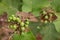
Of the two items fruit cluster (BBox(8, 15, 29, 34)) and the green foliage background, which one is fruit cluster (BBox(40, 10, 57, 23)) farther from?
fruit cluster (BBox(8, 15, 29, 34))

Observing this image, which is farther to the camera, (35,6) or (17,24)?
(35,6)

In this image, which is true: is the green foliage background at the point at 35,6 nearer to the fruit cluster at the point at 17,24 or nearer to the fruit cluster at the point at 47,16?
the fruit cluster at the point at 47,16

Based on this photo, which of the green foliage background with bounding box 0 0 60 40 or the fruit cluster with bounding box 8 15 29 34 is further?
the green foliage background with bounding box 0 0 60 40

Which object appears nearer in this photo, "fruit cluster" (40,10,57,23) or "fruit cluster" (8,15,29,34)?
"fruit cluster" (8,15,29,34)

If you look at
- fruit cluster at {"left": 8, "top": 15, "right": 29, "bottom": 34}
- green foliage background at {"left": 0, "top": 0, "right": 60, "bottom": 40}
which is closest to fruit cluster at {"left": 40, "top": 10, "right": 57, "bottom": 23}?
green foliage background at {"left": 0, "top": 0, "right": 60, "bottom": 40}

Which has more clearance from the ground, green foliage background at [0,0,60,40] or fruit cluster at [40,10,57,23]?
green foliage background at [0,0,60,40]

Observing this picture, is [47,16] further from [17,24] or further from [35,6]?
[17,24]

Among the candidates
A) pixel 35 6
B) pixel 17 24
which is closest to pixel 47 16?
pixel 35 6

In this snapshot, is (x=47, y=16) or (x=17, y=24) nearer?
(x=17, y=24)

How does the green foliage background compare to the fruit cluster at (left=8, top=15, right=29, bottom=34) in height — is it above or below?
above
